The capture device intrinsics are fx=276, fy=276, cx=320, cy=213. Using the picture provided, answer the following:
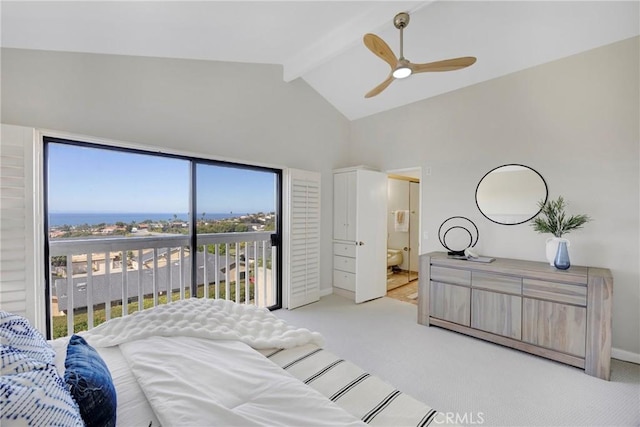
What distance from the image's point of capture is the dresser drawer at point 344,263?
165 inches

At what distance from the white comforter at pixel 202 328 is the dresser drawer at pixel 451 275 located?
6.69ft

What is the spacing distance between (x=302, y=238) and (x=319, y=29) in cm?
249

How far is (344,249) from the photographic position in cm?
433

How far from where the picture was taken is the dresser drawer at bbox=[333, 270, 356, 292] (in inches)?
165

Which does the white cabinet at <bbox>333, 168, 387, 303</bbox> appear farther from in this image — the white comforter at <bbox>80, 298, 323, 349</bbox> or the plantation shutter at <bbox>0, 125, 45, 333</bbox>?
the plantation shutter at <bbox>0, 125, 45, 333</bbox>

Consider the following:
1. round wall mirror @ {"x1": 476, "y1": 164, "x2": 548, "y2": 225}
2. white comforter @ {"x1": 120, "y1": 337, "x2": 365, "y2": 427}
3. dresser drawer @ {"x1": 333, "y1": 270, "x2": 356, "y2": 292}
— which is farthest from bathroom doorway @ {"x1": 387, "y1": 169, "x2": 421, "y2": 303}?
white comforter @ {"x1": 120, "y1": 337, "x2": 365, "y2": 427}

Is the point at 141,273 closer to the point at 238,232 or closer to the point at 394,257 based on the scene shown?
the point at 238,232

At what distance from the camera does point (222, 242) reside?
3396 mm

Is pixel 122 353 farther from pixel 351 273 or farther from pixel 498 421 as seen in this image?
pixel 351 273

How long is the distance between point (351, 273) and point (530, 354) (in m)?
2.24

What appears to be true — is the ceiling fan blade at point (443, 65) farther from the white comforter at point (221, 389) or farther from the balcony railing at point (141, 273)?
the balcony railing at point (141, 273)

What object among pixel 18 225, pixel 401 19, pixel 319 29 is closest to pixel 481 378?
pixel 401 19

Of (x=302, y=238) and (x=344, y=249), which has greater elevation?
(x=302, y=238)

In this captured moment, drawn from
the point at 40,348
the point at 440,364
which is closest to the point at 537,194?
the point at 440,364
